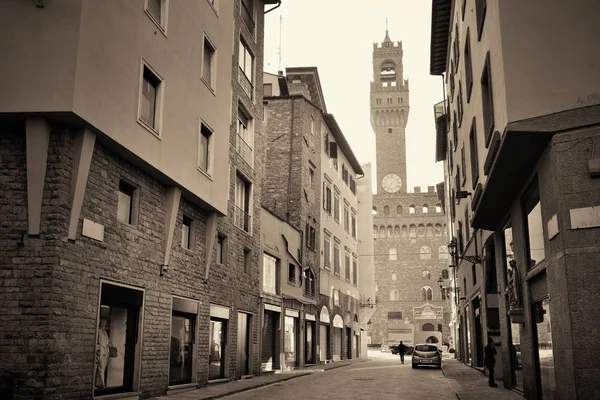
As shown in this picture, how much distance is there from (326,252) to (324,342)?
18.4 feet

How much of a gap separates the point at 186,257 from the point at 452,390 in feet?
29.0

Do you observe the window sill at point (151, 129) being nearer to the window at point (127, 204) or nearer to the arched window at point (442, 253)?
the window at point (127, 204)

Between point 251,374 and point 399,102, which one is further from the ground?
point 399,102

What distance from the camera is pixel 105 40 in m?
12.8

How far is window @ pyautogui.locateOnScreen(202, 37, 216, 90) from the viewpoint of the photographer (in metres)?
19.2

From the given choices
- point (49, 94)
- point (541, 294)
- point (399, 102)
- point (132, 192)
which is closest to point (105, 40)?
point (49, 94)

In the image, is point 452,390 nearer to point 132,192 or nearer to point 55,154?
point 132,192

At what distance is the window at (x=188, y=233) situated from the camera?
59.8 ft

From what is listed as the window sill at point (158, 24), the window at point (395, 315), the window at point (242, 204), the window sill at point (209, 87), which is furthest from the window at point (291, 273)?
the window at point (395, 315)

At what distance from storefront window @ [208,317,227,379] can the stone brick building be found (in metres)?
64.9

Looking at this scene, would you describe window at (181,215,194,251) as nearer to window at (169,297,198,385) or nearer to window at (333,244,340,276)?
window at (169,297,198,385)

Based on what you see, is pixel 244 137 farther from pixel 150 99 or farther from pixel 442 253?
pixel 442 253

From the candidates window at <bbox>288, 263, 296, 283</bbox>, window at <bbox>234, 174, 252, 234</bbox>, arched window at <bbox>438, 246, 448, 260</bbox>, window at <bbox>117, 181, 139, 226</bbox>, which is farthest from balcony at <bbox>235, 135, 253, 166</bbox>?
arched window at <bbox>438, 246, 448, 260</bbox>

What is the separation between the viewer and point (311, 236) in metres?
35.2
